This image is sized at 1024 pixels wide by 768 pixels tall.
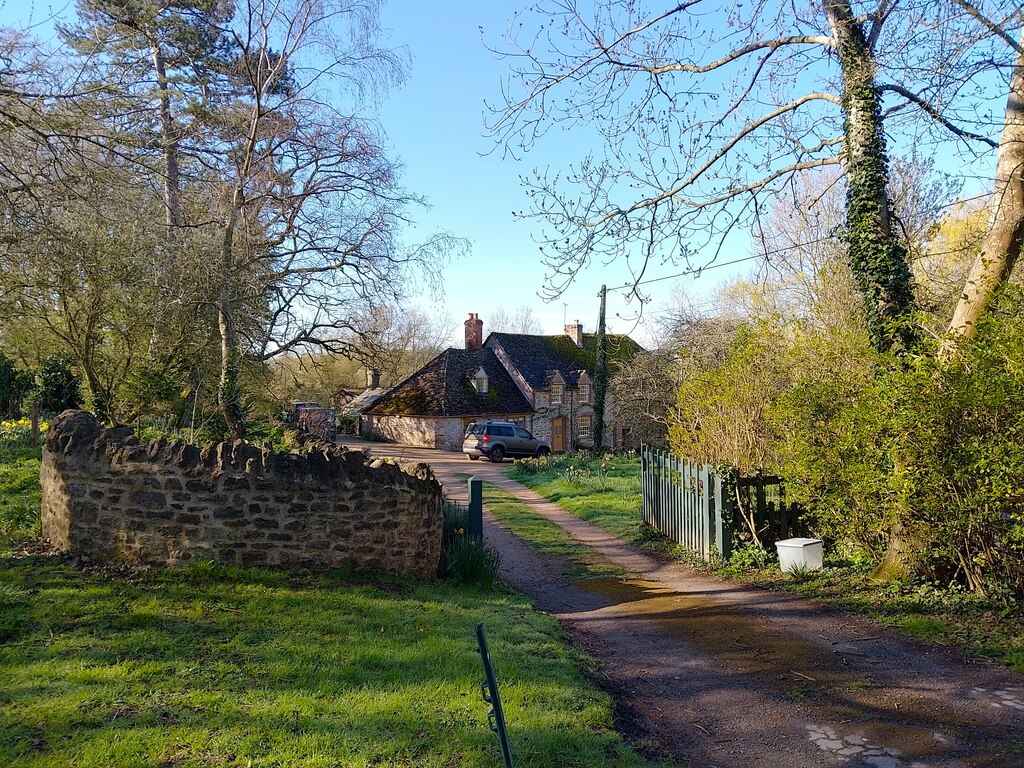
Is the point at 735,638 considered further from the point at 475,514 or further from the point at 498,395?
the point at 498,395

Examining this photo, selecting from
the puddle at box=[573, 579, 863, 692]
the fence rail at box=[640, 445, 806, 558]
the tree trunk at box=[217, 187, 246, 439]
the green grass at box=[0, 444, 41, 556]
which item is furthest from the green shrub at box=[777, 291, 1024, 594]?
the tree trunk at box=[217, 187, 246, 439]

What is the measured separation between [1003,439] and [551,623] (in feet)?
15.2

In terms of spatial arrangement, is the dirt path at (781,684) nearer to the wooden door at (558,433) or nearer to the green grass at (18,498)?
the green grass at (18,498)

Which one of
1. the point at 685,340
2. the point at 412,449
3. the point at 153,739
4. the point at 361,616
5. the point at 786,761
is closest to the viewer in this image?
the point at 153,739

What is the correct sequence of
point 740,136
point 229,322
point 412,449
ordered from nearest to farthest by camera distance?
point 740,136 < point 229,322 < point 412,449

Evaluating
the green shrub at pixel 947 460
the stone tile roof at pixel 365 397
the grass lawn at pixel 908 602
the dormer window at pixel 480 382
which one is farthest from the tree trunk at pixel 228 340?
the stone tile roof at pixel 365 397

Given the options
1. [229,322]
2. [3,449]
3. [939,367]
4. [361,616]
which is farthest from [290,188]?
[939,367]

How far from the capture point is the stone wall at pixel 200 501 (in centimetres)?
674

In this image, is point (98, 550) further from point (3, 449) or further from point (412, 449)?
point (412, 449)

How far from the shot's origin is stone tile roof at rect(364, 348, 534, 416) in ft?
125

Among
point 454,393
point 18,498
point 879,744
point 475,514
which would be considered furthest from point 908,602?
point 454,393

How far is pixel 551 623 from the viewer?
23.1 ft

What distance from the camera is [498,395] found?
39.6 m

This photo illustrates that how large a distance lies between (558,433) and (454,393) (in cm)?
713
